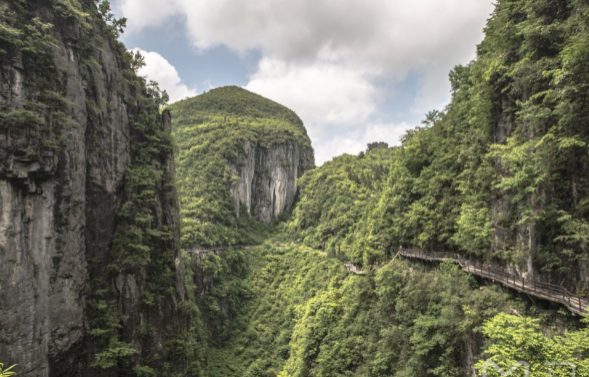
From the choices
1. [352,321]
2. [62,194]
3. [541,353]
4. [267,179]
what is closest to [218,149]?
[267,179]

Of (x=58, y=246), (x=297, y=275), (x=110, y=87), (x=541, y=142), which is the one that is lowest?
(x=297, y=275)

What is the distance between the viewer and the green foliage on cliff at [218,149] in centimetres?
5250

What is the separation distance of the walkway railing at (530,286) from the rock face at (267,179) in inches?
2207

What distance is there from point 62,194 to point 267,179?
63.7 metres

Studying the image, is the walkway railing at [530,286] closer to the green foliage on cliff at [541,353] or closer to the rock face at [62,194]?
the green foliage on cliff at [541,353]

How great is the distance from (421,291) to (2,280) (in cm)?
2011

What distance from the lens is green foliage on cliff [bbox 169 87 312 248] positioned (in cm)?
5250

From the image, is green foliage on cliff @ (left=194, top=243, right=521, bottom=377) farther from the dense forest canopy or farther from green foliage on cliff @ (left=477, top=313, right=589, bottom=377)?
green foliage on cliff @ (left=477, top=313, right=589, bottom=377)

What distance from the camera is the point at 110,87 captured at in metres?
20.0

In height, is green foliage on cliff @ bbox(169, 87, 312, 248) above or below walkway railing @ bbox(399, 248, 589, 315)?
above

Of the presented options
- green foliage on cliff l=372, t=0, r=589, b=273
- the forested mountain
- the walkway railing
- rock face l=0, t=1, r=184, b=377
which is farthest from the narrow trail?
rock face l=0, t=1, r=184, b=377

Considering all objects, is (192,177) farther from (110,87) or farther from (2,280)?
(2,280)

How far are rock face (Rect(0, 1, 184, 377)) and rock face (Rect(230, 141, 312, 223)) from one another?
49.7 metres

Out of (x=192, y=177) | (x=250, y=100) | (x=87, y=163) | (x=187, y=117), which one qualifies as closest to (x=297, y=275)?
(x=192, y=177)
